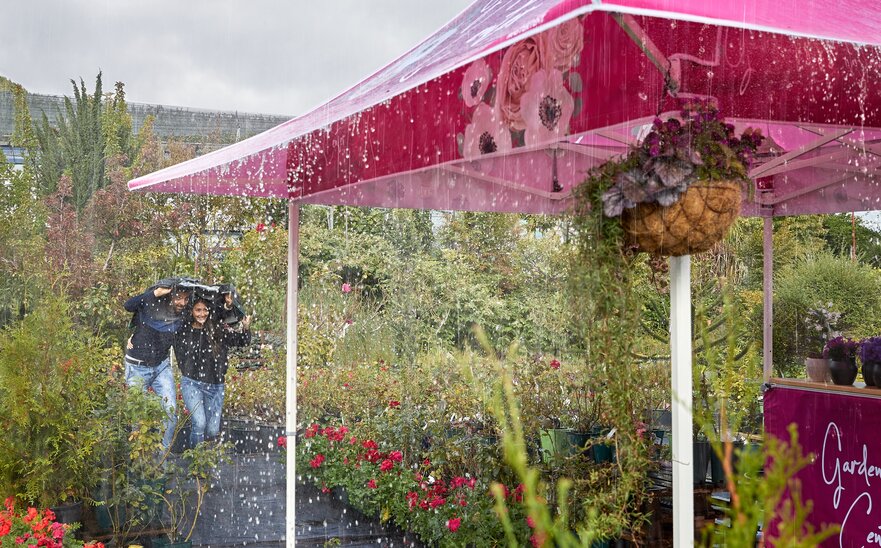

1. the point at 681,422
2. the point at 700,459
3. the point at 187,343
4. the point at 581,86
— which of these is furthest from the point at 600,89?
the point at 187,343

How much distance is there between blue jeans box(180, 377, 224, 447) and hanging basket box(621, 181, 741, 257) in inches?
194

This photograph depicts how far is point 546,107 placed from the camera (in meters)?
2.44

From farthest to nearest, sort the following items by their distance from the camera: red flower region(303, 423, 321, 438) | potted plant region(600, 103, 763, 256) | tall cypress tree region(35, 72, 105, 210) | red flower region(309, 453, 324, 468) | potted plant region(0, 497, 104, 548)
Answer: tall cypress tree region(35, 72, 105, 210) → red flower region(303, 423, 321, 438) → red flower region(309, 453, 324, 468) → potted plant region(0, 497, 104, 548) → potted plant region(600, 103, 763, 256)

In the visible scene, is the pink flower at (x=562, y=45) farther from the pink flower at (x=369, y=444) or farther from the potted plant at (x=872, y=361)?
the pink flower at (x=369, y=444)

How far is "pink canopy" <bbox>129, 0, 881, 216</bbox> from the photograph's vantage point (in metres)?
1.76

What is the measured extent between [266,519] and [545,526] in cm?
475

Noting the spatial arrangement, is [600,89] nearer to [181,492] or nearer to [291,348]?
[291,348]

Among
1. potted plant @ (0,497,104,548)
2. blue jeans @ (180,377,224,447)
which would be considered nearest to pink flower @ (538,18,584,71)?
potted plant @ (0,497,104,548)

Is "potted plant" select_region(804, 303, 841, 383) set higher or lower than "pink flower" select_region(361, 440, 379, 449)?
higher

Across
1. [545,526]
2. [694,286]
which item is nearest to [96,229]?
[694,286]

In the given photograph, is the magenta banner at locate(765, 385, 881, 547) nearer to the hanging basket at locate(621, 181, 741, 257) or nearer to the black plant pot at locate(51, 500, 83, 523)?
the hanging basket at locate(621, 181, 741, 257)

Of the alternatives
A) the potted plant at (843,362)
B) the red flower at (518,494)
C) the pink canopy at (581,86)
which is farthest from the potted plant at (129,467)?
the potted plant at (843,362)

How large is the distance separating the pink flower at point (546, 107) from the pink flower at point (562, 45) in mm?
35

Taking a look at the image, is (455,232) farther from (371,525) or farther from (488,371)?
(371,525)
